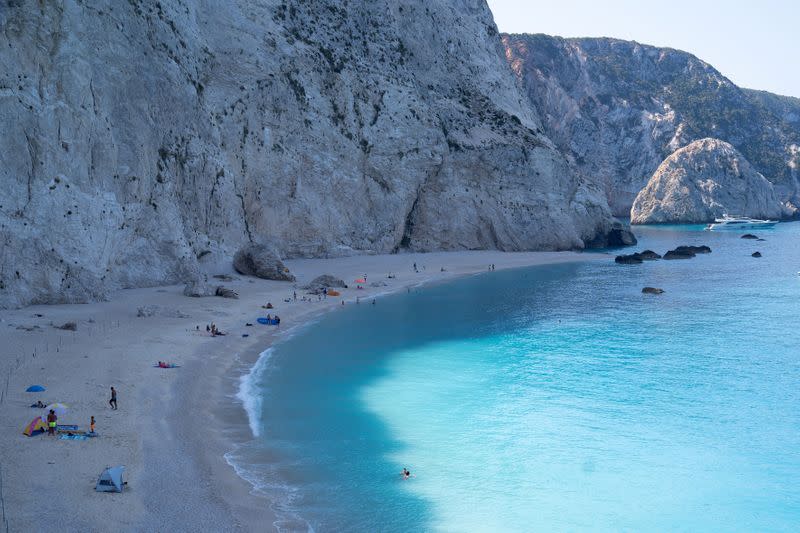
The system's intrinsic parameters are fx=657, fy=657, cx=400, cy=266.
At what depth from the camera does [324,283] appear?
1932 inches

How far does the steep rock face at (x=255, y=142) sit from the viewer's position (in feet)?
114

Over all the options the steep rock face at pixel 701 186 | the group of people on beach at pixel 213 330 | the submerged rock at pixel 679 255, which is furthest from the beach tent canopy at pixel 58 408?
the steep rock face at pixel 701 186

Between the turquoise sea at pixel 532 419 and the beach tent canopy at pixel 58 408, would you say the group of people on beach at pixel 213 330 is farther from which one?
the beach tent canopy at pixel 58 408

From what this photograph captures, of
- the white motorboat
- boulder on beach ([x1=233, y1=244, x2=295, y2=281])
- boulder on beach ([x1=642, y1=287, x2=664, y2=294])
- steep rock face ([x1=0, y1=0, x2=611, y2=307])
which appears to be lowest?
boulder on beach ([x1=642, y1=287, x2=664, y2=294])

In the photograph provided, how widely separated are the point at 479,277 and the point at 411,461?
4128cm

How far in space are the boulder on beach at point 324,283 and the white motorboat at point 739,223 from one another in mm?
103270

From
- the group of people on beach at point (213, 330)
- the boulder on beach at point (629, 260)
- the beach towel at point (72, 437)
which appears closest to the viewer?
the beach towel at point (72, 437)

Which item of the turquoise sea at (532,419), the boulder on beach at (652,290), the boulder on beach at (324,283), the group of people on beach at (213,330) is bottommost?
the turquoise sea at (532,419)

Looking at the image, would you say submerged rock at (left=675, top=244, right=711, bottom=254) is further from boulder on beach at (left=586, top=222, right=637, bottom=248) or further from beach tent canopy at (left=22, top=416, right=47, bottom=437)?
beach tent canopy at (left=22, top=416, right=47, bottom=437)

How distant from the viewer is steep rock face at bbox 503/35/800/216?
6127 inches

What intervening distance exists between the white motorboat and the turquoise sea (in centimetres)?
9442

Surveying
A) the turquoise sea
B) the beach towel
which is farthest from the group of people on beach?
the beach towel

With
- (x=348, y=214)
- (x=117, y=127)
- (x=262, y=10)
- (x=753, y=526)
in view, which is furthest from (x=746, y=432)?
(x=262, y=10)

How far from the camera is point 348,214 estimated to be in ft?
211
